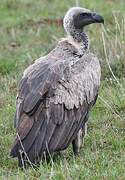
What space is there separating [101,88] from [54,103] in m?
2.27

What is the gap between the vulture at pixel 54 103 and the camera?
673cm

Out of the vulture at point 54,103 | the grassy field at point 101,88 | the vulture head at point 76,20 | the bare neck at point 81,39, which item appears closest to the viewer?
the grassy field at point 101,88

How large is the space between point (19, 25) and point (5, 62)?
101 inches

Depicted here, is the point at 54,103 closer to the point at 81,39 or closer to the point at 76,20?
the point at 81,39

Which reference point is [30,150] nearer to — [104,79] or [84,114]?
[84,114]

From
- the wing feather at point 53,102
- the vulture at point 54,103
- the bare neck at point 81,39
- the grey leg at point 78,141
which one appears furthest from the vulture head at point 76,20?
the grey leg at point 78,141

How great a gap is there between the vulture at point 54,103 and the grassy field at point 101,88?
177mm

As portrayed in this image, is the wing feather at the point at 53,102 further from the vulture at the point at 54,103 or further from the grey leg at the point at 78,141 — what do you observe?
the grey leg at the point at 78,141

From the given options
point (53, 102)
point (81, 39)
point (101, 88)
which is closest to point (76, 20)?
point (81, 39)

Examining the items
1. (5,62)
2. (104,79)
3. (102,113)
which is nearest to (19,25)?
(5,62)

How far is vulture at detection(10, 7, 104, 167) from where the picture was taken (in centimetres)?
673

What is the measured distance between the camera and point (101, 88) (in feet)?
29.8

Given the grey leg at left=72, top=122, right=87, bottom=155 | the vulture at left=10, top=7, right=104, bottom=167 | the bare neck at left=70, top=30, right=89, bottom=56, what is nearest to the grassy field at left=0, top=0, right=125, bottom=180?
the grey leg at left=72, top=122, right=87, bottom=155

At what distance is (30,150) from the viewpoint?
667cm
